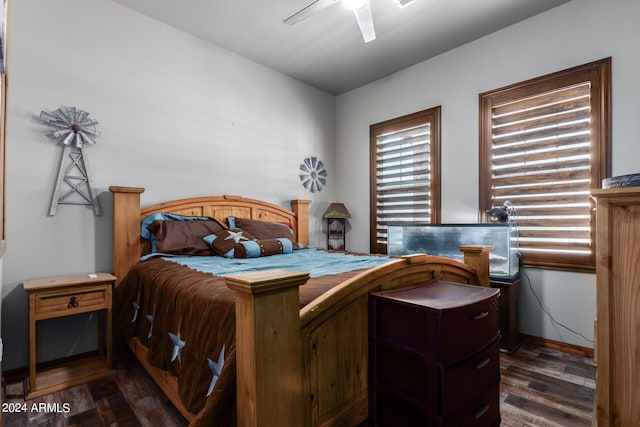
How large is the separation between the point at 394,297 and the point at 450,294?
30 cm

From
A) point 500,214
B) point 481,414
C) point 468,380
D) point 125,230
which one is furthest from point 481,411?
point 125,230

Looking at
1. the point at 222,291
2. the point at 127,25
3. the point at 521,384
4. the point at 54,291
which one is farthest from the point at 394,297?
the point at 127,25

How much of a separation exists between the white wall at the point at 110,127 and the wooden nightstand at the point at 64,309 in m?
0.24

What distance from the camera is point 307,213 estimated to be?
3.95 metres

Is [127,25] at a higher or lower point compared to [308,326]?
higher

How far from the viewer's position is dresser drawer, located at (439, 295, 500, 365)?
47.2 inches

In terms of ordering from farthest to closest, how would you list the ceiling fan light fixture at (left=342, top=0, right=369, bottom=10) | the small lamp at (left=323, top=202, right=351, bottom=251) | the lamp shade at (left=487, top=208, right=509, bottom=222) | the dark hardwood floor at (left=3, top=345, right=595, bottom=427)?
the small lamp at (left=323, top=202, right=351, bottom=251)
the lamp shade at (left=487, top=208, right=509, bottom=222)
the ceiling fan light fixture at (left=342, top=0, right=369, bottom=10)
the dark hardwood floor at (left=3, top=345, right=595, bottom=427)

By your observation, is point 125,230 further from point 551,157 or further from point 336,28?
point 551,157

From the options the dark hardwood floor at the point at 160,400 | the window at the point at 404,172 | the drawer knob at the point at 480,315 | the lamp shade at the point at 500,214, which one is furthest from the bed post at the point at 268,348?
the window at the point at 404,172

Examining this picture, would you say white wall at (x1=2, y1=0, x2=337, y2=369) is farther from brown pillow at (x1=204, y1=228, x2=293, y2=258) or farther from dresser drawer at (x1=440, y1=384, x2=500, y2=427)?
dresser drawer at (x1=440, y1=384, x2=500, y2=427)

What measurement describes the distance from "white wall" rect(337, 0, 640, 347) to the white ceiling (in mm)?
149

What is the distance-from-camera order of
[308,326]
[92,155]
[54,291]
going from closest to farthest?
[308,326] < [54,291] < [92,155]

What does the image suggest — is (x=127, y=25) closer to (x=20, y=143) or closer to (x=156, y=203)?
(x=20, y=143)

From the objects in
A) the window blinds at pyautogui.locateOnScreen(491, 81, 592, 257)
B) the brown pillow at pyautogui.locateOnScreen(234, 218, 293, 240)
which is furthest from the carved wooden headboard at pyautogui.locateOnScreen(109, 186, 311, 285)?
the window blinds at pyautogui.locateOnScreen(491, 81, 592, 257)
